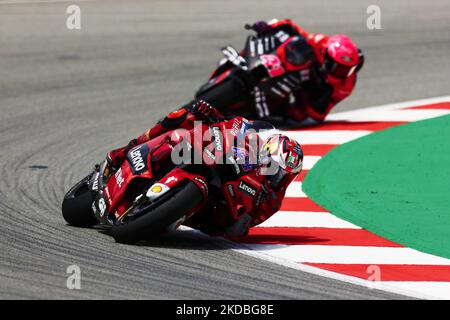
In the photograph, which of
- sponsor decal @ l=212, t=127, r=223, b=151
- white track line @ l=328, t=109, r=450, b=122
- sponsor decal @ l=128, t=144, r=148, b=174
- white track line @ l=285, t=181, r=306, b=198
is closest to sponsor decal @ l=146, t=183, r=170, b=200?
sponsor decal @ l=128, t=144, r=148, b=174

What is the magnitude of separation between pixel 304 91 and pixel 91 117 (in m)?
2.64

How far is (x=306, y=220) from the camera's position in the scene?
32.4 ft

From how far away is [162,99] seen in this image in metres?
15.3

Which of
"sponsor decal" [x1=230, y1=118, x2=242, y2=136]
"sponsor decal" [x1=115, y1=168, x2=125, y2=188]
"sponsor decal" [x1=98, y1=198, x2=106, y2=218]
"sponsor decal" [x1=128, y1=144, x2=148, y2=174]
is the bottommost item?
"sponsor decal" [x1=98, y1=198, x2=106, y2=218]

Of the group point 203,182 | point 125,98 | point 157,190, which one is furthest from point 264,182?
point 125,98

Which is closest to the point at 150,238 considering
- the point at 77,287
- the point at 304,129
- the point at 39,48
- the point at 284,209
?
the point at 77,287

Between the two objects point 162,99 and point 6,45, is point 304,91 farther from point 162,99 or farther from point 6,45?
point 6,45

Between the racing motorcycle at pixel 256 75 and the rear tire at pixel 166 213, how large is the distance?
15.8ft

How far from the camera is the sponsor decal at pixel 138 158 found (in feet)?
28.3

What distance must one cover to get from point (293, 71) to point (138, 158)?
4871mm

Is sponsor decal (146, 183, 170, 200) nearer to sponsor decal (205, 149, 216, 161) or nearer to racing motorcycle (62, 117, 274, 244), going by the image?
racing motorcycle (62, 117, 274, 244)

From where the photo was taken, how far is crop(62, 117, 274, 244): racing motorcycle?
8.23 metres

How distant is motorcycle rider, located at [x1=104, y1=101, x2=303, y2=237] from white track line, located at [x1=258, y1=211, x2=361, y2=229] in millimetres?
904

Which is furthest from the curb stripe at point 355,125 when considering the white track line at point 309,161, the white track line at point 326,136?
the white track line at point 309,161
